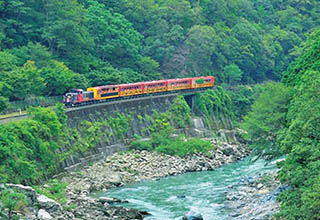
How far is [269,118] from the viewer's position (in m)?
Answer: 38.6

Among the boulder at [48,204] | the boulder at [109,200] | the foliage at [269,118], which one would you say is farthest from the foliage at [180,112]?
the boulder at [48,204]

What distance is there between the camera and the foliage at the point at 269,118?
3853cm

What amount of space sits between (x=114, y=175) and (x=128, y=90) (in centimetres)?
1443

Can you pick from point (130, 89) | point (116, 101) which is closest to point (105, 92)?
point (116, 101)

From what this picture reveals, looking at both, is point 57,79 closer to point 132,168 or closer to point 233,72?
point 132,168

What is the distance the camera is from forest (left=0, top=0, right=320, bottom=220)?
2969 cm

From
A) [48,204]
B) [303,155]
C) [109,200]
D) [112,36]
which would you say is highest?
[112,36]

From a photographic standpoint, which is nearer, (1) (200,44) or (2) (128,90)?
(2) (128,90)

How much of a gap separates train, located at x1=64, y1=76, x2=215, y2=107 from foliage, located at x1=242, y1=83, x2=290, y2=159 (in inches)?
659

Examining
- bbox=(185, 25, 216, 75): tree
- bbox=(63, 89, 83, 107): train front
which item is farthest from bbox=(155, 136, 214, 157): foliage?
bbox=(185, 25, 216, 75): tree

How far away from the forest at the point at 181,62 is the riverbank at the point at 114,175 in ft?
8.22

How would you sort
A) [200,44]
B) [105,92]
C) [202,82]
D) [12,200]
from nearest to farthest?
[12,200] → [105,92] → [202,82] → [200,44]

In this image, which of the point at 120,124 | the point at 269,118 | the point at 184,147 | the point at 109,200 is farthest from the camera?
the point at 120,124

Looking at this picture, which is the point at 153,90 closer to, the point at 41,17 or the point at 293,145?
the point at 41,17
